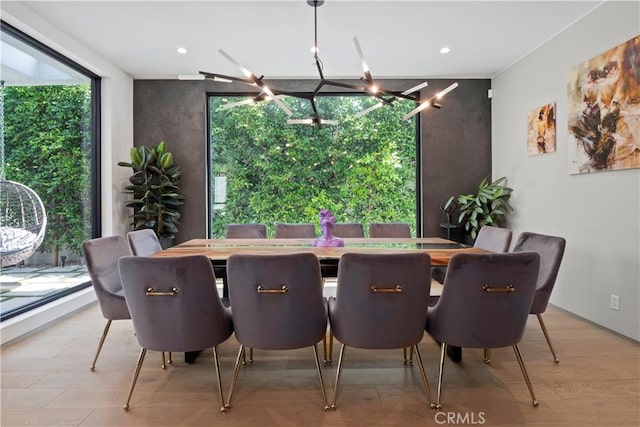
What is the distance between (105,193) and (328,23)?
3.27 m

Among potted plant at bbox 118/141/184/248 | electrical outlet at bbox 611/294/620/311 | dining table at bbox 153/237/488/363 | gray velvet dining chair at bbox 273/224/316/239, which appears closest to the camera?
dining table at bbox 153/237/488/363

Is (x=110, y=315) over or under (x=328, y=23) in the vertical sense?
under

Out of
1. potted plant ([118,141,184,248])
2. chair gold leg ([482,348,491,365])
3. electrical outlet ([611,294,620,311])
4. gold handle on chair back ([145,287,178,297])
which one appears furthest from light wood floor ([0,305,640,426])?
potted plant ([118,141,184,248])

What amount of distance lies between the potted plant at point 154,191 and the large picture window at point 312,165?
0.59 metres

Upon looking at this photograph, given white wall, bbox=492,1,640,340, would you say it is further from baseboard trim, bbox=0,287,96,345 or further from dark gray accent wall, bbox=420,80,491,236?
baseboard trim, bbox=0,287,96,345

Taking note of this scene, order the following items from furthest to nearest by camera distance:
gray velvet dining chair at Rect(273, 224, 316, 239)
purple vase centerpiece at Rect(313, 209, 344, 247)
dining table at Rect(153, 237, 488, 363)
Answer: gray velvet dining chair at Rect(273, 224, 316, 239)
purple vase centerpiece at Rect(313, 209, 344, 247)
dining table at Rect(153, 237, 488, 363)

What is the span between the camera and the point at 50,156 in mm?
3559

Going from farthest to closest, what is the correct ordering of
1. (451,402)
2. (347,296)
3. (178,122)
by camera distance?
(178,122), (451,402), (347,296)

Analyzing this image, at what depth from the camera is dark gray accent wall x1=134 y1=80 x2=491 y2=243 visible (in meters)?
4.80

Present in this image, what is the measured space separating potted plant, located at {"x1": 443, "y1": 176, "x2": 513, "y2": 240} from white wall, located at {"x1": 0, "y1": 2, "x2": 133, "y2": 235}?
4214 mm

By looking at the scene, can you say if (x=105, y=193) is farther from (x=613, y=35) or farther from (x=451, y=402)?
(x=613, y=35)

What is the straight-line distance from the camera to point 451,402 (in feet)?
6.47

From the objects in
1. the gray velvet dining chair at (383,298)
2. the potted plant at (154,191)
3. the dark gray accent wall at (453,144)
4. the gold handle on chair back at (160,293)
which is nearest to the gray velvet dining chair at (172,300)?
the gold handle on chair back at (160,293)

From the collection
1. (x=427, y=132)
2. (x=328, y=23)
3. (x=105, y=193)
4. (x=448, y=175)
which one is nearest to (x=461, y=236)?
(x=448, y=175)
